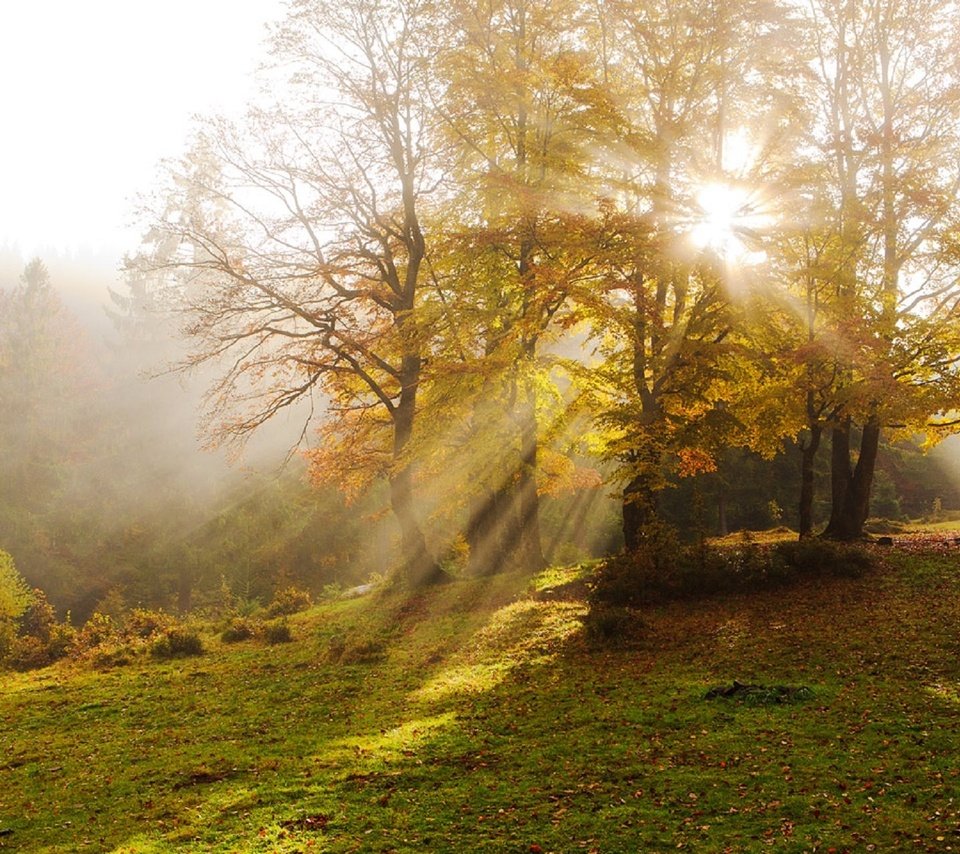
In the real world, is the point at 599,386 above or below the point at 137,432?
below

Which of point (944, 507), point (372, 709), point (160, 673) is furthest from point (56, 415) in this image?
point (944, 507)

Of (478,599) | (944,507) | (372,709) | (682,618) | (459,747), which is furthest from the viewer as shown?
(944,507)

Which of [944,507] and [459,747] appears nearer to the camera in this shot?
[459,747]

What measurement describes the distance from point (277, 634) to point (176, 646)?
2.44 metres

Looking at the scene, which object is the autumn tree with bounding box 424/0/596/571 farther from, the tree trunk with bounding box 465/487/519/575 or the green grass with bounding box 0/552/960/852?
the green grass with bounding box 0/552/960/852

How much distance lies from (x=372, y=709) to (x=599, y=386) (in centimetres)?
1024

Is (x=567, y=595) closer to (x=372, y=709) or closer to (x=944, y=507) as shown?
(x=372, y=709)

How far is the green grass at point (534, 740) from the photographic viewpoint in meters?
7.38

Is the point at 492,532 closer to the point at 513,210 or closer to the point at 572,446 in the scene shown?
the point at 572,446

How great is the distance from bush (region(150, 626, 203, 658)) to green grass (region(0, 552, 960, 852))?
4.77 feet

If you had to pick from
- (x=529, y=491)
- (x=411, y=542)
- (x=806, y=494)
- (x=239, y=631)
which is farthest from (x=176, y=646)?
(x=806, y=494)

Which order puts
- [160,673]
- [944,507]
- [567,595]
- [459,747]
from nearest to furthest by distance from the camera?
[459,747] → [160,673] → [567,595] → [944,507]

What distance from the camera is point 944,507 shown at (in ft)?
139

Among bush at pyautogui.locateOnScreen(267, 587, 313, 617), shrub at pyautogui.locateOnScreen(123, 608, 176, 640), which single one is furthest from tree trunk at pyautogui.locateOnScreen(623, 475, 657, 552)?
shrub at pyautogui.locateOnScreen(123, 608, 176, 640)
